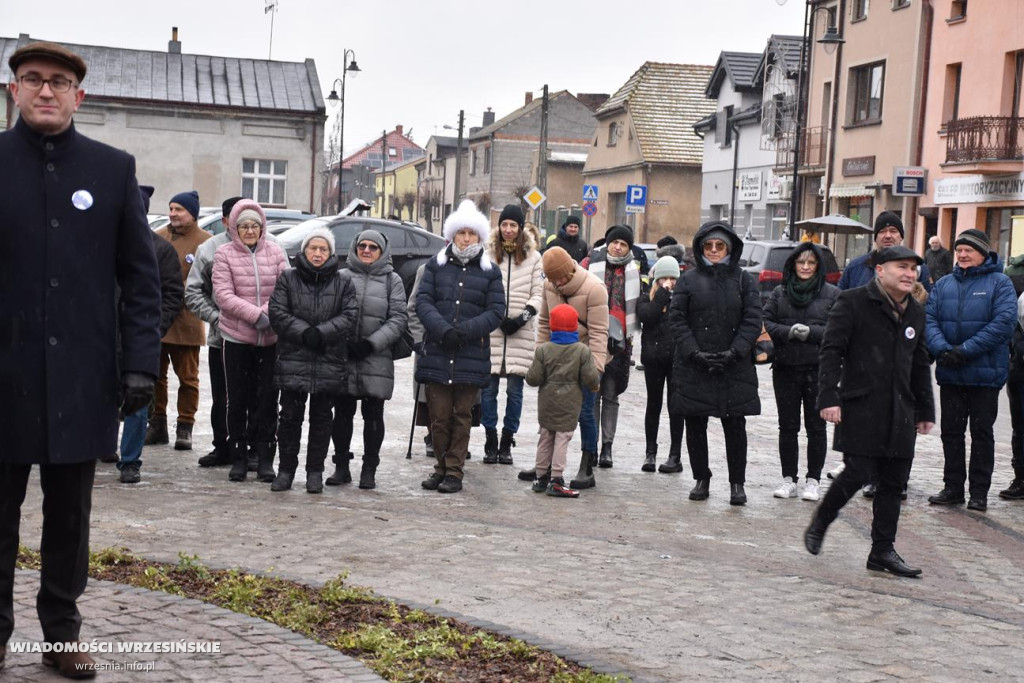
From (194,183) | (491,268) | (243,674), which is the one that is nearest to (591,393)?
(491,268)

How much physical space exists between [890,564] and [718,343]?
7.72 ft

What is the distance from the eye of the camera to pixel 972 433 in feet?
32.4

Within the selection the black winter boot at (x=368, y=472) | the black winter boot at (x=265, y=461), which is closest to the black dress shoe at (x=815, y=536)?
the black winter boot at (x=368, y=472)

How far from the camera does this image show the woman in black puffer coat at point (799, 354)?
32.5ft

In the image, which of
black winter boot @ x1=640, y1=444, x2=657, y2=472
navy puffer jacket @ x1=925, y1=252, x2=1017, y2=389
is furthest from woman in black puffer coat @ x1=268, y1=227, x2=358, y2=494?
navy puffer jacket @ x1=925, y1=252, x2=1017, y2=389

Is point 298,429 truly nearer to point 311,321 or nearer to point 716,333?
point 311,321

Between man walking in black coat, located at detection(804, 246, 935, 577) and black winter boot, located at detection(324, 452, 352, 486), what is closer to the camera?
man walking in black coat, located at detection(804, 246, 935, 577)

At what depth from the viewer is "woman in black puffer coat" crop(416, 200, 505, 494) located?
31.6ft

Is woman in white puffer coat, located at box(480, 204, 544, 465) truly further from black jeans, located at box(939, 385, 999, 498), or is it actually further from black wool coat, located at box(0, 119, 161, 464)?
black wool coat, located at box(0, 119, 161, 464)

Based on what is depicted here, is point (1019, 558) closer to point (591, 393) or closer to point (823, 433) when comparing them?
point (823, 433)

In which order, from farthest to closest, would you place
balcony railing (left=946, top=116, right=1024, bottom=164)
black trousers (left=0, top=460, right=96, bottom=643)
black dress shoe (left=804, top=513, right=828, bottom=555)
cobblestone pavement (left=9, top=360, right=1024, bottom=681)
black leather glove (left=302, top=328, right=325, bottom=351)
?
balcony railing (left=946, top=116, right=1024, bottom=164) < black leather glove (left=302, top=328, right=325, bottom=351) < black dress shoe (left=804, top=513, right=828, bottom=555) < cobblestone pavement (left=9, top=360, right=1024, bottom=681) < black trousers (left=0, top=460, right=96, bottom=643)

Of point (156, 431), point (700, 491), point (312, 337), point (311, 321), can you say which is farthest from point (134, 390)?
point (156, 431)

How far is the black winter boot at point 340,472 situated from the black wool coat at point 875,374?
140 inches

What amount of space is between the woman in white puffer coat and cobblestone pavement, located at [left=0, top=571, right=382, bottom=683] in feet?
16.4
